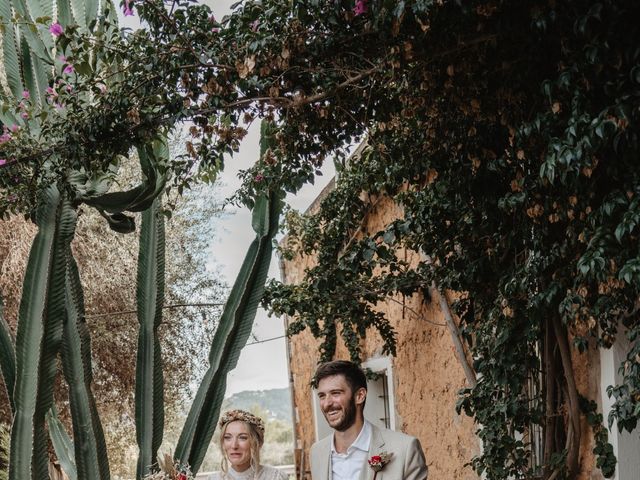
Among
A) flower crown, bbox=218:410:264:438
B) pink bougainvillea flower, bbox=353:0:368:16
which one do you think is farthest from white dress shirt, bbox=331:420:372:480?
pink bougainvillea flower, bbox=353:0:368:16

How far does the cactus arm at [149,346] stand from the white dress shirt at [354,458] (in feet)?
7.34

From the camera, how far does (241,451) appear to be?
4789mm

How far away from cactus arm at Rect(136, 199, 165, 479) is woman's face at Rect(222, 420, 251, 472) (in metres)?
1.52

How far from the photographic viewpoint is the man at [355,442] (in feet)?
13.7

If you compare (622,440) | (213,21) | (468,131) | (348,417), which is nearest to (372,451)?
(348,417)

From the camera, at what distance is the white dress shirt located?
4258 mm

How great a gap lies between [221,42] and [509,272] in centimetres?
206

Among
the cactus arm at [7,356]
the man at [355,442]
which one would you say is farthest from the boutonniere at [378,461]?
the cactus arm at [7,356]

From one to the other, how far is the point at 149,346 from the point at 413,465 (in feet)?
8.57

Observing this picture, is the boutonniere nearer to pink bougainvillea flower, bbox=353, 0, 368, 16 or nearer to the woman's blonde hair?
the woman's blonde hair

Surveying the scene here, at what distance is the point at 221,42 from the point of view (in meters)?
4.56

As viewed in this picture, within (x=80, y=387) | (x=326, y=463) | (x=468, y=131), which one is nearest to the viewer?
(x=326, y=463)

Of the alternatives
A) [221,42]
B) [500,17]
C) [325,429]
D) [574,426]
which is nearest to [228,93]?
[221,42]

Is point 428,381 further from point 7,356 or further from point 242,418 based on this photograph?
point 7,356
